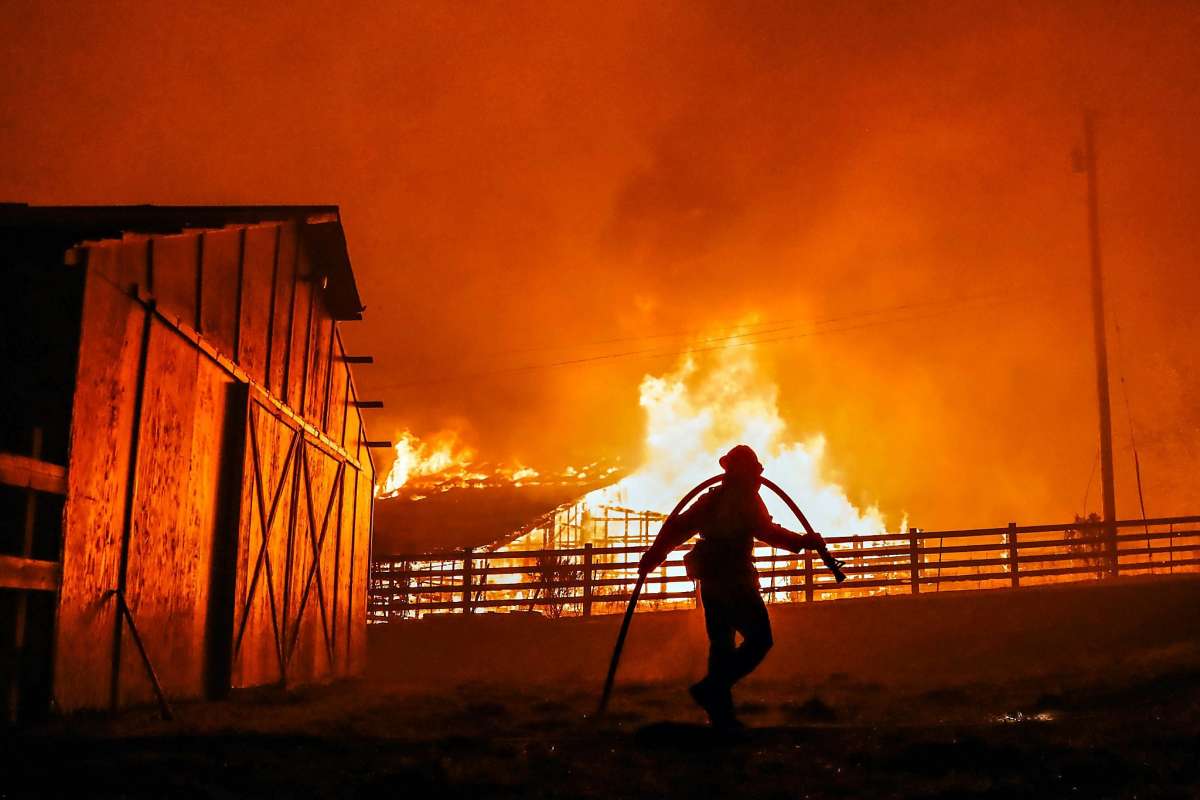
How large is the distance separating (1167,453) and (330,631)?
3769 centimetres

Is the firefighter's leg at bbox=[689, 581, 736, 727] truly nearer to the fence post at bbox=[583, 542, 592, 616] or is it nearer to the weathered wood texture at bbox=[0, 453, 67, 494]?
the weathered wood texture at bbox=[0, 453, 67, 494]

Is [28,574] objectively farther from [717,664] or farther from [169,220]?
[717,664]

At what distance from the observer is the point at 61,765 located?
5316mm

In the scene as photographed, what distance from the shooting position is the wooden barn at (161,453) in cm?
764

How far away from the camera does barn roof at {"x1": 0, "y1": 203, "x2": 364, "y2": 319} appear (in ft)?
26.6

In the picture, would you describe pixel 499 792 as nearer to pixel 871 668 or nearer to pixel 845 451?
pixel 871 668

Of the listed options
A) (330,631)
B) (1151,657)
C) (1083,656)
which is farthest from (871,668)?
(330,631)

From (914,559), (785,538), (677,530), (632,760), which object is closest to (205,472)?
(677,530)

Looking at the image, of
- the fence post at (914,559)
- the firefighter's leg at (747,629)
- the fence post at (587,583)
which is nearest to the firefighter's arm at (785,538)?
the firefighter's leg at (747,629)

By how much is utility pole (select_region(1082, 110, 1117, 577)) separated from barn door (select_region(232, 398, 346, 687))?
16875 mm

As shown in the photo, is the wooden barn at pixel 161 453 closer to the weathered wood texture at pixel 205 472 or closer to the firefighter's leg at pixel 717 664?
the weathered wood texture at pixel 205 472

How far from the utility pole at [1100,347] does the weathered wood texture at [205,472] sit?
56.8 ft

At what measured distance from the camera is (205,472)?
10.5 m

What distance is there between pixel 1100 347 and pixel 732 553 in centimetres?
2336
